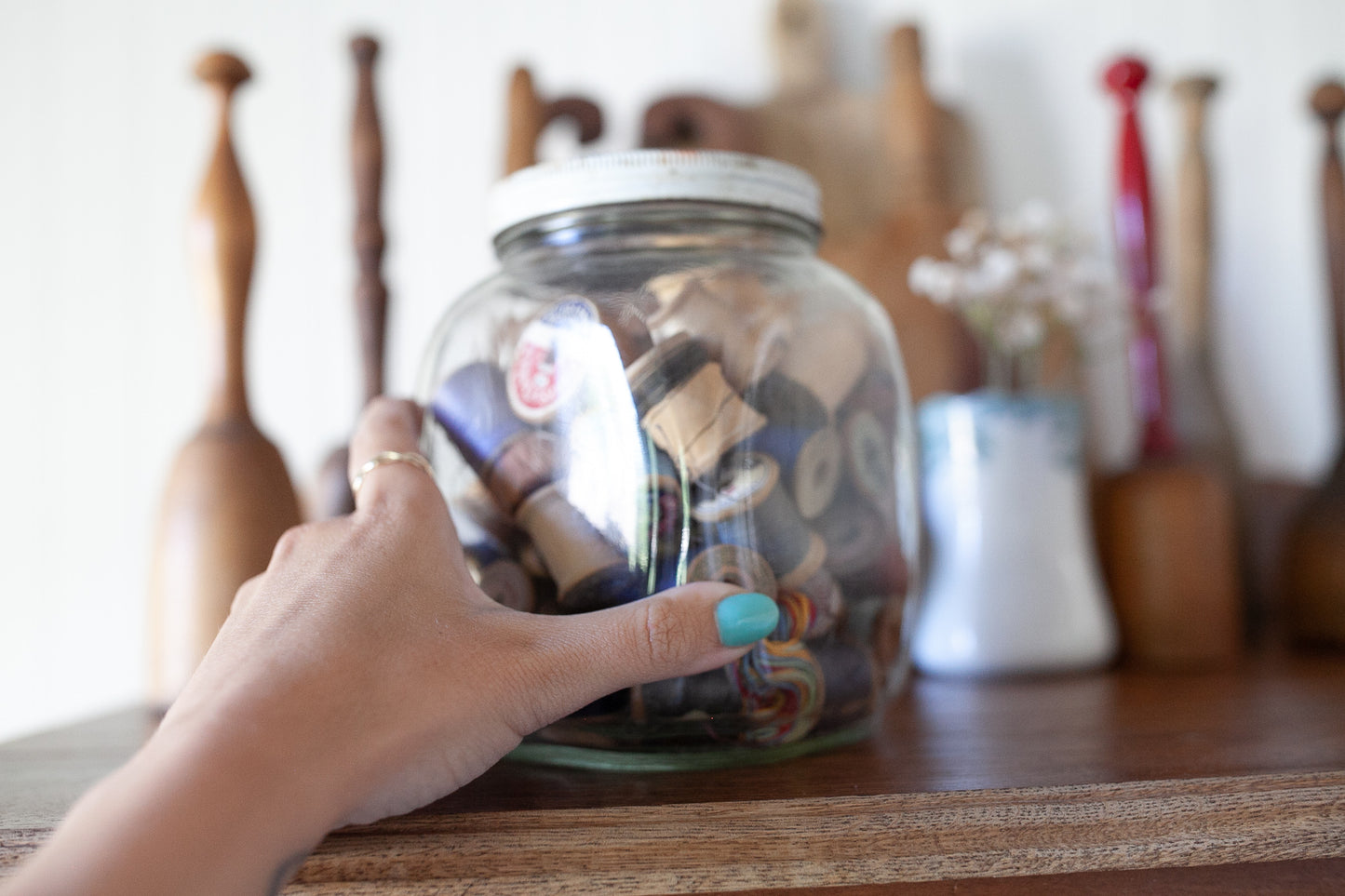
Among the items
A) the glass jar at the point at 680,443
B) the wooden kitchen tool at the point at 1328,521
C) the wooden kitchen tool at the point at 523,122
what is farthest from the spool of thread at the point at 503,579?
the wooden kitchen tool at the point at 1328,521

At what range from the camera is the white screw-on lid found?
1.57 feet

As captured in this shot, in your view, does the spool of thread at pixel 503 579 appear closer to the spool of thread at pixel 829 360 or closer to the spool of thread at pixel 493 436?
the spool of thread at pixel 493 436

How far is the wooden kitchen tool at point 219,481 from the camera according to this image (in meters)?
0.63

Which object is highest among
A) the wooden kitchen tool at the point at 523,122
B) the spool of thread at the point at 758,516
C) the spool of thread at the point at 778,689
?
the wooden kitchen tool at the point at 523,122

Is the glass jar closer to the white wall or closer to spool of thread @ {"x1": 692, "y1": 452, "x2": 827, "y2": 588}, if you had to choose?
spool of thread @ {"x1": 692, "y1": 452, "x2": 827, "y2": 588}

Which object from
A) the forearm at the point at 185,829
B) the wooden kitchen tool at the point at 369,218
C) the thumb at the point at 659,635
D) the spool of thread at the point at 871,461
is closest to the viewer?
the forearm at the point at 185,829

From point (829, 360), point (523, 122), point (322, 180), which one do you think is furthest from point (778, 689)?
point (322, 180)

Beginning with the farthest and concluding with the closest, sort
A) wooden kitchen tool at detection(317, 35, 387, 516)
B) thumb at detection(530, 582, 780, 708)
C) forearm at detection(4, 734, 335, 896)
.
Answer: wooden kitchen tool at detection(317, 35, 387, 516) < thumb at detection(530, 582, 780, 708) < forearm at detection(4, 734, 335, 896)

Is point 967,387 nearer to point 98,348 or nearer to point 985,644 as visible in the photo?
point 985,644

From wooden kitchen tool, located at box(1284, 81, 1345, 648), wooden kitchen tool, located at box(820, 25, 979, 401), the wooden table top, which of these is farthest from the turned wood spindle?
the wooden table top

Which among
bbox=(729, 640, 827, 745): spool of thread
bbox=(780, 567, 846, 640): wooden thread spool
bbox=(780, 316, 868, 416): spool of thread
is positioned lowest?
bbox=(729, 640, 827, 745): spool of thread

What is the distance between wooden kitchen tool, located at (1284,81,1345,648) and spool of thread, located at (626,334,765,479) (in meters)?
0.68

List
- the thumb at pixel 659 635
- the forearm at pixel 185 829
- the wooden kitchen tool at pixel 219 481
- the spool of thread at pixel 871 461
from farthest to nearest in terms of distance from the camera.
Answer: the wooden kitchen tool at pixel 219 481, the spool of thread at pixel 871 461, the thumb at pixel 659 635, the forearm at pixel 185 829

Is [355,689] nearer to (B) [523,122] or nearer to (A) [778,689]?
(A) [778,689]
